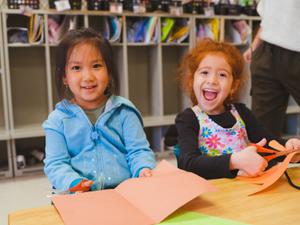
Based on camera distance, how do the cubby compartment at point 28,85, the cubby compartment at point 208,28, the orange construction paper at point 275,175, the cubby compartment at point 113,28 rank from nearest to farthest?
1. the orange construction paper at point 275,175
2. the cubby compartment at point 113,28
3. the cubby compartment at point 28,85
4. the cubby compartment at point 208,28

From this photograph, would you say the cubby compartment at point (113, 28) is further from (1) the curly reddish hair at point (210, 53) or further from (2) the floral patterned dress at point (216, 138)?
(2) the floral patterned dress at point (216, 138)

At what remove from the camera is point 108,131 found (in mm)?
1266

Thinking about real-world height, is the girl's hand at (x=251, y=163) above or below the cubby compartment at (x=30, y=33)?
below

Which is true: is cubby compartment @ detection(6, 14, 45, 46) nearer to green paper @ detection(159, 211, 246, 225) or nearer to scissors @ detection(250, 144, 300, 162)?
scissors @ detection(250, 144, 300, 162)

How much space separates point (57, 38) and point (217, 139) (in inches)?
90.8

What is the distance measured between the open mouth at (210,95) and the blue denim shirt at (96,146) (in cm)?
28

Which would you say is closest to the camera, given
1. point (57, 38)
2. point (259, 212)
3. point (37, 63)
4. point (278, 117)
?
point (259, 212)

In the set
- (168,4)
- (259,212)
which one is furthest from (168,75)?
(259,212)

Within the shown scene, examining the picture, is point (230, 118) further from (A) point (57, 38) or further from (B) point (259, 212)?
(A) point (57, 38)

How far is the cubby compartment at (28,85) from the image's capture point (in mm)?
3533

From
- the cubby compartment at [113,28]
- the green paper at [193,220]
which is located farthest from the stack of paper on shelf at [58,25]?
the green paper at [193,220]

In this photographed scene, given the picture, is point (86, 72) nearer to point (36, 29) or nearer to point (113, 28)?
point (36, 29)

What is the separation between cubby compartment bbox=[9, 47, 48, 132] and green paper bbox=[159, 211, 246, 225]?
305cm

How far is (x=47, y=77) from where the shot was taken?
328 centimetres
